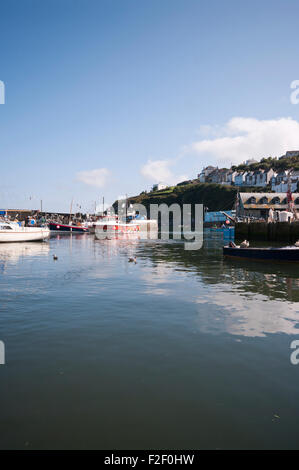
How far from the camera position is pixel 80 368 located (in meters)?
7.78

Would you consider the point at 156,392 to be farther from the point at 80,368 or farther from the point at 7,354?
the point at 7,354

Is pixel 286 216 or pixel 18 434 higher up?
pixel 286 216

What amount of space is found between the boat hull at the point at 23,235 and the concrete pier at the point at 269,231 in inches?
1519

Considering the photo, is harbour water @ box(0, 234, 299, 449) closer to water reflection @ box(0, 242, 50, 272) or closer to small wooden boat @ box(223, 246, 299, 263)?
small wooden boat @ box(223, 246, 299, 263)

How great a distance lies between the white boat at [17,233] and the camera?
52022 millimetres

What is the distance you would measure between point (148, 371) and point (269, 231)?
51.5 meters

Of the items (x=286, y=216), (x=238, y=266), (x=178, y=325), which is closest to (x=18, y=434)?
(x=178, y=325)

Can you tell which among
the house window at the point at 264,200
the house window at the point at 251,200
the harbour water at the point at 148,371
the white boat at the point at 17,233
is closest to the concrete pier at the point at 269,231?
the harbour water at the point at 148,371

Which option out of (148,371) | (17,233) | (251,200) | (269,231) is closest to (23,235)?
(17,233)

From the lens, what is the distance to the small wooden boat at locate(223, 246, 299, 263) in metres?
28.8

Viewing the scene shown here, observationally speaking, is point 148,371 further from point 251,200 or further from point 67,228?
point 67,228

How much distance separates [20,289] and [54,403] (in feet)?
42.8

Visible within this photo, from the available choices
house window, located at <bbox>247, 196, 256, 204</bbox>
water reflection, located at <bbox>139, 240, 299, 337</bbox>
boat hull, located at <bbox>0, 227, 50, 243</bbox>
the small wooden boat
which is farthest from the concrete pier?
house window, located at <bbox>247, 196, 256, 204</bbox>

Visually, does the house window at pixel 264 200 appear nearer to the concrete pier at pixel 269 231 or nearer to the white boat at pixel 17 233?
the concrete pier at pixel 269 231
